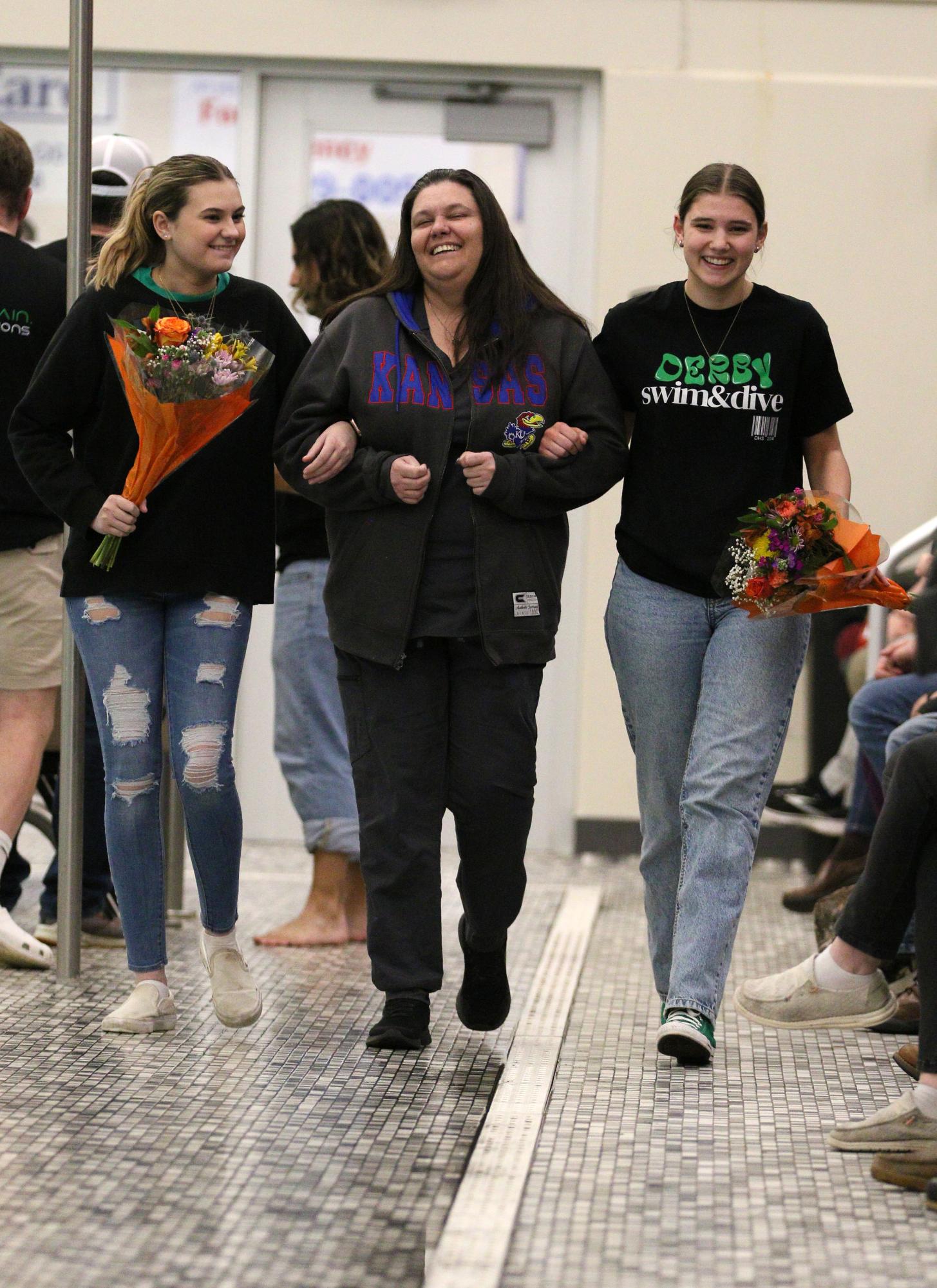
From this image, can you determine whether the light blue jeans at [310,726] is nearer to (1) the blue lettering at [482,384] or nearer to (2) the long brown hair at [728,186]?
(1) the blue lettering at [482,384]

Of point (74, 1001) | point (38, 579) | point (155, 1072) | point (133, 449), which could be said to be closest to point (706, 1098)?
point (155, 1072)

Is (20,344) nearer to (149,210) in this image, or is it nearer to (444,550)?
(149,210)

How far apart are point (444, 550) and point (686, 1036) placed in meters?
1.07

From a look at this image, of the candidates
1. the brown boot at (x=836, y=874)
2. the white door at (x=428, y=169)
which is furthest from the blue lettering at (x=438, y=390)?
the white door at (x=428, y=169)

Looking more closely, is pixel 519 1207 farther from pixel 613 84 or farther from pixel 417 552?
pixel 613 84

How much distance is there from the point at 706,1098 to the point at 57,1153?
1184 millimetres

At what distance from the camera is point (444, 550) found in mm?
3449

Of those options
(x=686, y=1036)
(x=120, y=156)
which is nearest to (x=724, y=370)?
(x=686, y=1036)

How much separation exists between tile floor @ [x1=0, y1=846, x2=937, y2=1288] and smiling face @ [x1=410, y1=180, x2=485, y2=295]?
1.60 metres

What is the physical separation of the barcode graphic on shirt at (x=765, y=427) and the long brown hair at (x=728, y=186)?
1.30ft

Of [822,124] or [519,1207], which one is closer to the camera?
[519,1207]

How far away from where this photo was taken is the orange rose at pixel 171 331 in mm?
3344

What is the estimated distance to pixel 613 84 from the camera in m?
6.18

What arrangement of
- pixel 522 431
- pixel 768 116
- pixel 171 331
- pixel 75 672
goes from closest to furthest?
pixel 171 331 < pixel 522 431 < pixel 75 672 < pixel 768 116
